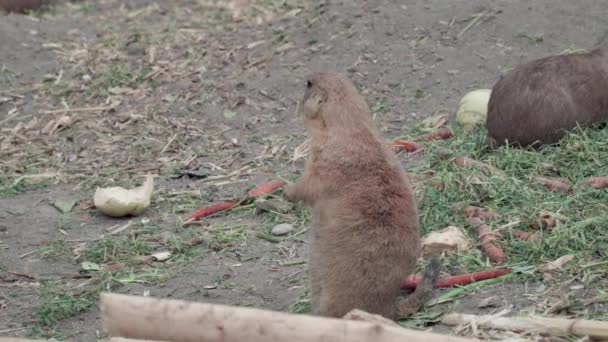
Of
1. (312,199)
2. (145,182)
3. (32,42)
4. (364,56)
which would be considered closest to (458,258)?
(312,199)

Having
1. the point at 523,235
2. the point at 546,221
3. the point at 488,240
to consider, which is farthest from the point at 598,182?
the point at 488,240

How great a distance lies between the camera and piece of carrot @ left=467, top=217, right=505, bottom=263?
19.6ft

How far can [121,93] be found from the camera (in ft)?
34.4

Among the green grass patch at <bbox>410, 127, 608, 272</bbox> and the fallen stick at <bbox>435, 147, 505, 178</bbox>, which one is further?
the fallen stick at <bbox>435, 147, 505, 178</bbox>

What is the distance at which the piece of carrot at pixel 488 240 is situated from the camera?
599 centimetres

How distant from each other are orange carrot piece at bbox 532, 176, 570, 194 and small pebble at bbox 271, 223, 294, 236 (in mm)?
1758

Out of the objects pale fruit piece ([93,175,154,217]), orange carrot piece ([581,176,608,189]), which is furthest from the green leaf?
orange carrot piece ([581,176,608,189])

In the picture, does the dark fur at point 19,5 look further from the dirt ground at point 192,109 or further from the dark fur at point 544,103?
the dark fur at point 544,103

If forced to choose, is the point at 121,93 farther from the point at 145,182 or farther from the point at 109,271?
the point at 109,271

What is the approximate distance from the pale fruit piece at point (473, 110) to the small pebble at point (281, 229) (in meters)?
2.30

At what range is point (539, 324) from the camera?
193 inches

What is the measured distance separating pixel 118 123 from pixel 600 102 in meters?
4.53

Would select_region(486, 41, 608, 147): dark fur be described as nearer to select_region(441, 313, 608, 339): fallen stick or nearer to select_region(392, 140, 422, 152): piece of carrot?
select_region(392, 140, 422, 152): piece of carrot

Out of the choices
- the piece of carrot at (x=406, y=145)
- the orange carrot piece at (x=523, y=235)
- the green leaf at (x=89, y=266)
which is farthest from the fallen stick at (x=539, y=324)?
the piece of carrot at (x=406, y=145)
